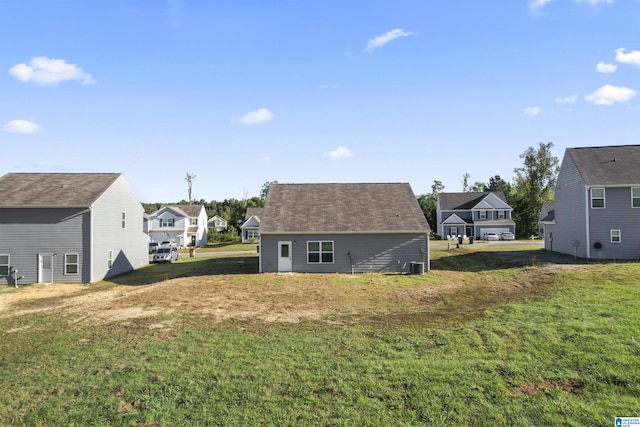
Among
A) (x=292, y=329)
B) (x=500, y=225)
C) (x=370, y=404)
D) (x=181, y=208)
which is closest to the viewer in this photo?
(x=370, y=404)

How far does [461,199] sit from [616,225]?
39.6 meters

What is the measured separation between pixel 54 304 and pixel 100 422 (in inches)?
519

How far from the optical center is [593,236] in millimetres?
25875

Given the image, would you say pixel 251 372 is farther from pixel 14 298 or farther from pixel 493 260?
pixel 493 260

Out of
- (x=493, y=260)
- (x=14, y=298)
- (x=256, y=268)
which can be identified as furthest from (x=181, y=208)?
(x=493, y=260)

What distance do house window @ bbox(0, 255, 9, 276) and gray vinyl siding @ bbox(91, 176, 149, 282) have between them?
511 cm

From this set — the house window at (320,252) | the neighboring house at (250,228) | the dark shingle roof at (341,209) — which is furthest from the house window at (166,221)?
the house window at (320,252)

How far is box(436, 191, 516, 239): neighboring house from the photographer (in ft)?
193

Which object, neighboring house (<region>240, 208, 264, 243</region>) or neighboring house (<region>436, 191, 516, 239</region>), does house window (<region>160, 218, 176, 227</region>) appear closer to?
neighboring house (<region>240, 208, 264, 243</region>)

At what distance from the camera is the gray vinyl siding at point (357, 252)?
24.0 meters

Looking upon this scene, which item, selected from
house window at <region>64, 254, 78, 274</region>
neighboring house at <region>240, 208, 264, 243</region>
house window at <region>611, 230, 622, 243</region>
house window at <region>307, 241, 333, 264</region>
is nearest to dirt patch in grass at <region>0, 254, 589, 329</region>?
house window at <region>64, 254, 78, 274</region>

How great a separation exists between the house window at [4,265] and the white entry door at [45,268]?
1977 millimetres

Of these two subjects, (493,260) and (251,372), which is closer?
(251,372)

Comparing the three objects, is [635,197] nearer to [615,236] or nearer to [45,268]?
[615,236]
